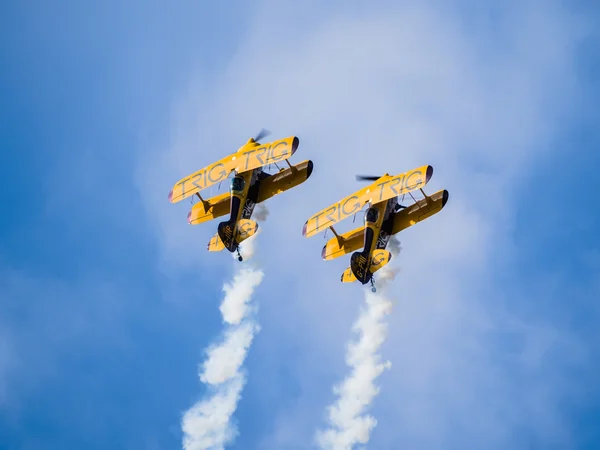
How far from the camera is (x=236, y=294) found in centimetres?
5116

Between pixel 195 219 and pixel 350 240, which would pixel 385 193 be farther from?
pixel 195 219

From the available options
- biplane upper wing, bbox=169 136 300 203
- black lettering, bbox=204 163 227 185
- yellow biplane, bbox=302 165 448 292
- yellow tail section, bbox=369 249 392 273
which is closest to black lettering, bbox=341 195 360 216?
yellow biplane, bbox=302 165 448 292

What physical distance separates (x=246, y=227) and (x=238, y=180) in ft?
7.25

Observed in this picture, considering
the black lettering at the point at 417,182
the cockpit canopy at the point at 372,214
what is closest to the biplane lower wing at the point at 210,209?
the cockpit canopy at the point at 372,214

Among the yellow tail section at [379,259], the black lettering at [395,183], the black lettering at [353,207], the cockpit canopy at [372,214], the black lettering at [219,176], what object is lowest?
the yellow tail section at [379,259]

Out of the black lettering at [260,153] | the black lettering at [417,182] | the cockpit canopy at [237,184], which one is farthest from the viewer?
the cockpit canopy at [237,184]

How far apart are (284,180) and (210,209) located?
11.3ft

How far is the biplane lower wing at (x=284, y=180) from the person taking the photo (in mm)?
48906

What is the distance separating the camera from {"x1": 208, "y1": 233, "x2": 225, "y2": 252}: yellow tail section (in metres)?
48.7

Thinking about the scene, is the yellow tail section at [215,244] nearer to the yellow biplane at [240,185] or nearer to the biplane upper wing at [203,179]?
the yellow biplane at [240,185]

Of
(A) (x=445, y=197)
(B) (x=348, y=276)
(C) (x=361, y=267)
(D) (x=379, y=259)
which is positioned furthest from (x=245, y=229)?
(A) (x=445, y=197)

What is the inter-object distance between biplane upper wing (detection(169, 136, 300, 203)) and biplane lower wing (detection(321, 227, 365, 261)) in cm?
406

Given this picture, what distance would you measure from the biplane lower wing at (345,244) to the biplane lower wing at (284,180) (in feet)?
9.01

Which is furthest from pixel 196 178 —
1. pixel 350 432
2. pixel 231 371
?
pixel 350 432
